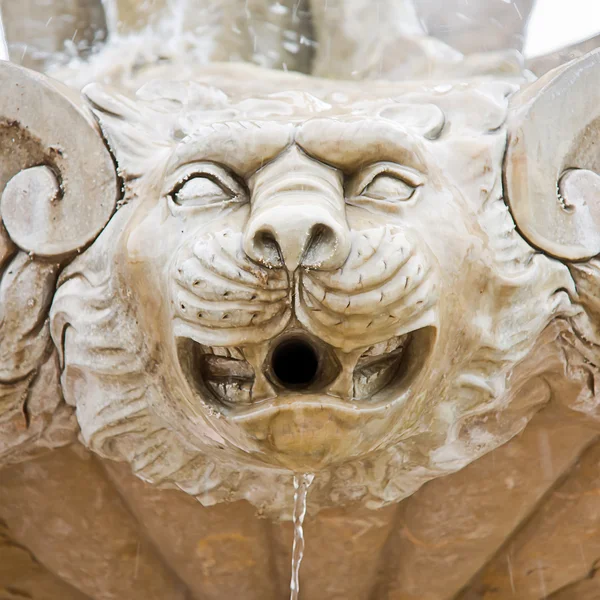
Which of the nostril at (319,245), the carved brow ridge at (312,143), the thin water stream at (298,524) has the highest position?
the carved brow ridge at (312,143)

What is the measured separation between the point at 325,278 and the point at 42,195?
0.42 m

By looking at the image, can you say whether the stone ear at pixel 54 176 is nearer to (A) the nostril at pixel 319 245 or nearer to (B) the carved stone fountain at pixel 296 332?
(B) the carved stone fountain at pixel 296 332

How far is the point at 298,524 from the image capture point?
1294mm

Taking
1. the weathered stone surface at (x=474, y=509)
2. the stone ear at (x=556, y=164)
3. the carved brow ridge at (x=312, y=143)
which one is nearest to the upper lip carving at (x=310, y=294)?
the carved brow ridge at (x=312, y=143)

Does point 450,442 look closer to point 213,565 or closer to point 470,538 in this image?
point 470,538

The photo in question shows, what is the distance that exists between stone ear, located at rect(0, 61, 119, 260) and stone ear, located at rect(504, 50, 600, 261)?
0.50m

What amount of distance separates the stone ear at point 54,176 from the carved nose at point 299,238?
292mm

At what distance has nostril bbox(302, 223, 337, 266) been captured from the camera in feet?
3.09

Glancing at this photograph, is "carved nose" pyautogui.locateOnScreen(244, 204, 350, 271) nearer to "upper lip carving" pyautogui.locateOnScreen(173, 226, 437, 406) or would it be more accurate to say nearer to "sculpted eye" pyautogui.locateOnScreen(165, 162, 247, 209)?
"upper lip carving" pyautogui.locateOnScreen(173, 226, 437, 406)

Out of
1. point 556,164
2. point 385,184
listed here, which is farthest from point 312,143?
Result: point 556,164

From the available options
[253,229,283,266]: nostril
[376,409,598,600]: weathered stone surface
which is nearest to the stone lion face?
[253,229,283,266]: nostril

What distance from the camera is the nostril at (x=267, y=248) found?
3.12 feet

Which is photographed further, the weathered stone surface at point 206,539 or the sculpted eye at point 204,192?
the weathered stone surface at point 206,539

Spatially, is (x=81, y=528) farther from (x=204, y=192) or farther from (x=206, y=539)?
(x=204, y=192)
